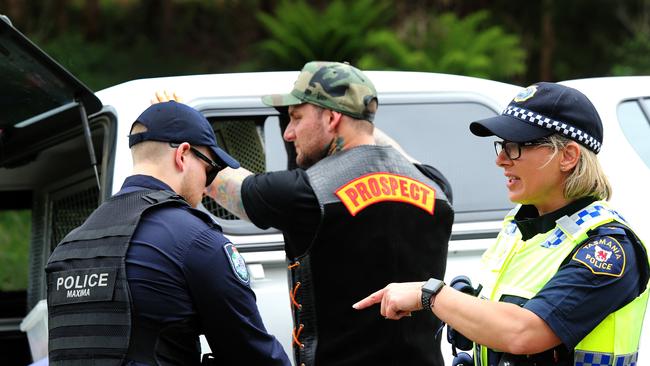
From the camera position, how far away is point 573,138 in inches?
93.1

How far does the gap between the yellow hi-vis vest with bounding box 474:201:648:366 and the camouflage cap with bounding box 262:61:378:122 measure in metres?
0.81

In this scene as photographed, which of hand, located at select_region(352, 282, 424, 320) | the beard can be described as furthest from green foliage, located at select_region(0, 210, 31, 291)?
hand, located at select_region(352, 282, 424, 320)

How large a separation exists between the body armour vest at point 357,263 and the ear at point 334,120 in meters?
0.10

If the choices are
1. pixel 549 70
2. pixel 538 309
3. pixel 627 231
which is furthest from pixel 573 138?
pixel 549 70

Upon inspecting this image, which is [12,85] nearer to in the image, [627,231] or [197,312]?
[197,312]

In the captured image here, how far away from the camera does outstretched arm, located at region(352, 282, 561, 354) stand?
220 centimetres

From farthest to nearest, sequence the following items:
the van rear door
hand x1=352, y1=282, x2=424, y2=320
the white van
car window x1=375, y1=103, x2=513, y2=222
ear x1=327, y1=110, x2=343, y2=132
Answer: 1. car window x1=375, y1=103, x2=513, y2=222
2. the white van
3. the van rear door
4. ear x1=327, y1=110, x2=343, y2=132
5. hand x1=352, y1=282, x2=424, y2=320

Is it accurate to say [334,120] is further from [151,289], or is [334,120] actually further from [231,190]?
[151,289]

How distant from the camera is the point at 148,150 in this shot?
263cm

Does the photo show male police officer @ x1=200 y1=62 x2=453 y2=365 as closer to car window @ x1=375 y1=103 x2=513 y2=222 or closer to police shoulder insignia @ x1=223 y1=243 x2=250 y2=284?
police shoulder insignia @ x1=223 y1=243 x2=250 y2=284

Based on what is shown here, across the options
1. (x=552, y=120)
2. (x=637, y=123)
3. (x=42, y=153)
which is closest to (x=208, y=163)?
(x=552, y=120)

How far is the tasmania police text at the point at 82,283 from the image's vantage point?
2398 mm

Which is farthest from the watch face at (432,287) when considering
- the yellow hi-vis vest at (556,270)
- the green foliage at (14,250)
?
the green foliage at (14,250)

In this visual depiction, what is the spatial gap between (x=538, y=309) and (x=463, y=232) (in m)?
1.49
